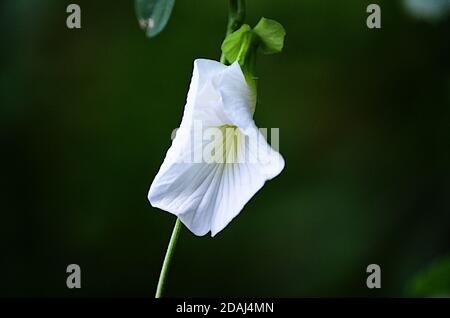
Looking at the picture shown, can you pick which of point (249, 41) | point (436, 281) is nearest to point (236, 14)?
point (249, 41)

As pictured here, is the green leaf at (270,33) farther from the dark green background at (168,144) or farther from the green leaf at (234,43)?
the dark green background at (168,144)

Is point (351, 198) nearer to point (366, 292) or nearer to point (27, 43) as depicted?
point (366, 292)

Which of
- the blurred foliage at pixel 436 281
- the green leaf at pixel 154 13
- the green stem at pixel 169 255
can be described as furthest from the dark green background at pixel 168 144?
the green stem at pixel 169 255

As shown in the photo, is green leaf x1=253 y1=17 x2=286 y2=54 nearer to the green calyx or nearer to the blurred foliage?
the green calyx

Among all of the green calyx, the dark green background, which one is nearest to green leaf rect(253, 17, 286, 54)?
the green calyx

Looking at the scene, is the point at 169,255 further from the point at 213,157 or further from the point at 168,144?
the point at 168,144

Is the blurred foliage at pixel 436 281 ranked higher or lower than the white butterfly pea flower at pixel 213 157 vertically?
lower

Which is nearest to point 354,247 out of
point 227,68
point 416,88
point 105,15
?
point 416,88
